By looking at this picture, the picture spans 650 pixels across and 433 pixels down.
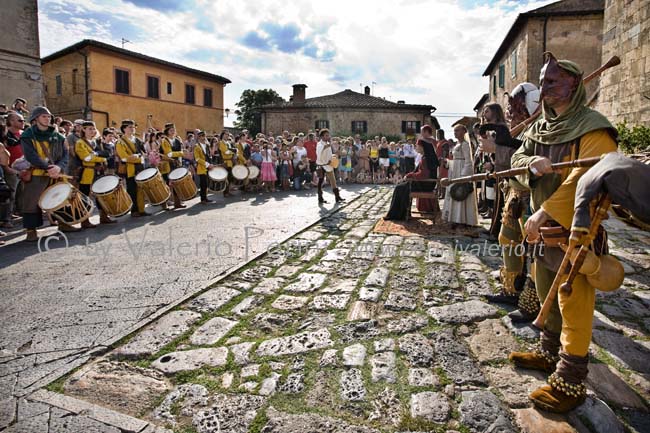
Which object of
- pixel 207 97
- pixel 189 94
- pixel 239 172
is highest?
pixel 207 97

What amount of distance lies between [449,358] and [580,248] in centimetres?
127

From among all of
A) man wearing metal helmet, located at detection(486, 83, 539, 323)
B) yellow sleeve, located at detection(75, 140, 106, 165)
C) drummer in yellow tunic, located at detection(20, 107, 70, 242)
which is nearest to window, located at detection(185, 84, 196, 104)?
yellow sleeve, located at detection(75, 140, 106, 165)

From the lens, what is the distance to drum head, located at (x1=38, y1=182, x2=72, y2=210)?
21.9 ft

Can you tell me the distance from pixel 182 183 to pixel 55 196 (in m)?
3.50

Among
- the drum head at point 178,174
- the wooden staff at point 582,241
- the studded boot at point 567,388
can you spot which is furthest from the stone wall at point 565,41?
the studded boot at point 567,388

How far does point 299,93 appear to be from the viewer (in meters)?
39.2

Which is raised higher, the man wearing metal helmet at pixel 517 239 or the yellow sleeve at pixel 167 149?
the yellow sleeve at pixel 167 149

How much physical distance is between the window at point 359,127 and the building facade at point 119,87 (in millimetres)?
14546

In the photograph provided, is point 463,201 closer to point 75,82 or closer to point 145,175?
point 145,175

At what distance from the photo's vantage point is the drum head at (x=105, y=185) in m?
7.84

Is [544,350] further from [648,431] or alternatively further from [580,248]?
[580,248]

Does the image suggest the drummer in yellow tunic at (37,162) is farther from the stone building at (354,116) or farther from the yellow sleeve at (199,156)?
the stone building at (354,116)

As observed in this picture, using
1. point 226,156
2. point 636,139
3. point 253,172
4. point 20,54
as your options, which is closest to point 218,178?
point 226,156

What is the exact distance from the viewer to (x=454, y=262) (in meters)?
5.41
